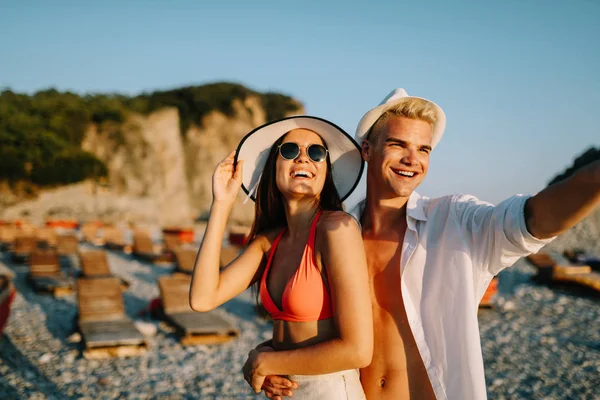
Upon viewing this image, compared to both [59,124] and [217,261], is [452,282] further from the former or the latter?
[59,124]

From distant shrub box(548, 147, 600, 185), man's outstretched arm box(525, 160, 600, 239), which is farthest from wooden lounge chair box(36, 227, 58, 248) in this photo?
distant shrub box(548, 147, 600, 185)

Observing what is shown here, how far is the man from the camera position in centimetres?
184

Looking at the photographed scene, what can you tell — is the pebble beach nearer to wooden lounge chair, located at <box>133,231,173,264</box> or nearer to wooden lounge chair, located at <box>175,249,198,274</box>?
wooden lounge chair, located at <box>175,249,198,274</box>

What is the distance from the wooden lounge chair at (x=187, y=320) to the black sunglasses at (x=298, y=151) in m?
→ 5.47

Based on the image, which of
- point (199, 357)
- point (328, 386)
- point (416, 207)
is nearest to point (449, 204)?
point (416, 207)

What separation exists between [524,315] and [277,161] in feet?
32.1

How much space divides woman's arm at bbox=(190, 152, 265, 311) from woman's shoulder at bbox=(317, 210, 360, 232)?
47 centimetres

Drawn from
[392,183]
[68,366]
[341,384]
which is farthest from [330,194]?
[68,366]

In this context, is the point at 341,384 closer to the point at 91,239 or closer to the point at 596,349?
the point at 596,349

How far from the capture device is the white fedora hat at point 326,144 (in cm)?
217

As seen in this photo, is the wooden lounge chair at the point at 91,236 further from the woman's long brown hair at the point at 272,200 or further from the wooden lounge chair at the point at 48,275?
the woman's long brown hair at the point at 272,200

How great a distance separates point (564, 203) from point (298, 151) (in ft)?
3.36

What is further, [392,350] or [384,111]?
[384,111]

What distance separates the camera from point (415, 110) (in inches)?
83.0
